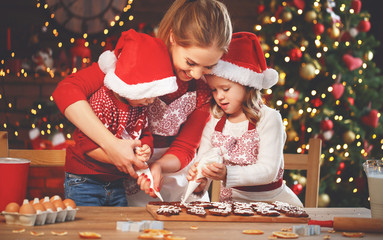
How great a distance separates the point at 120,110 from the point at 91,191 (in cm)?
31

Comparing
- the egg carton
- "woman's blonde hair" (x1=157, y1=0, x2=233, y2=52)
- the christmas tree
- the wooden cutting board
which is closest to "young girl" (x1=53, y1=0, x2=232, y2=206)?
"woman's blonde hair" (x1=157, y1=0, x2=233, y2=52)

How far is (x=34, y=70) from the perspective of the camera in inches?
160

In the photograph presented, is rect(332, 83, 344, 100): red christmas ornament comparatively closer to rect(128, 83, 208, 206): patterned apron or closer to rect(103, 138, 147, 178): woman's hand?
rect(128, 83, 208, 206): patterned apron

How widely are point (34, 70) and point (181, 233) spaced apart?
3293 millimetres

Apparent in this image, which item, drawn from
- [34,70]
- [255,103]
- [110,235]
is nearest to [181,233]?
[110,235]

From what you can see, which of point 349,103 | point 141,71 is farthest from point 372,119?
point 141,71

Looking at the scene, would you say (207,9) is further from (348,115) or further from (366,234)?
(348,115)

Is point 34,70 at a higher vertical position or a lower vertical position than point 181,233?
higher

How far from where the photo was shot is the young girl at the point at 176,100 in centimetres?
150

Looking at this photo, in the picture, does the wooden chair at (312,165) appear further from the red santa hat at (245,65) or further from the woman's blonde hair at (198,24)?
the woman's blonde hair at (198,24)

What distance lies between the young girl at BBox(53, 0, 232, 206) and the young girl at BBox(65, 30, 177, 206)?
0.05m

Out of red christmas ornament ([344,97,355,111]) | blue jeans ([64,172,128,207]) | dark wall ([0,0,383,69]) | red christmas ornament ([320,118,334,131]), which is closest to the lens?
blue jeans ([64,172,128,207])

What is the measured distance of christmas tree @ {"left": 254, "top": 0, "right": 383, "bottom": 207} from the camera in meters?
3.42

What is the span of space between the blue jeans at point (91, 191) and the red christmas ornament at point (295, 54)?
2098 millimetres
